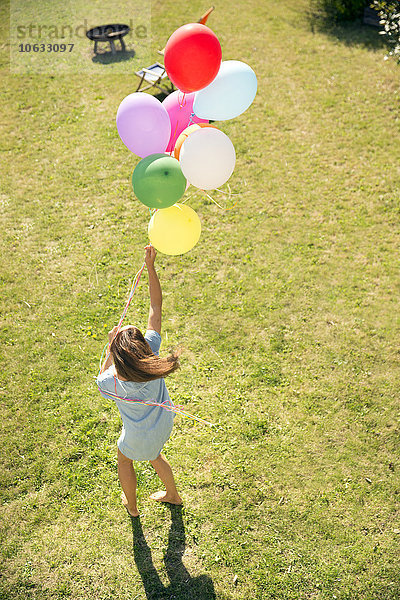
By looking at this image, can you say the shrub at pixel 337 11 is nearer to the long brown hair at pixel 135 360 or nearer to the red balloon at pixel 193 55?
the red balloon at pixel 193 55

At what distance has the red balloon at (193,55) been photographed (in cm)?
322

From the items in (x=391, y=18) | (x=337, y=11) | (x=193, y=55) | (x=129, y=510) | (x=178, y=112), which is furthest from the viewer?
(x=337, y=11)

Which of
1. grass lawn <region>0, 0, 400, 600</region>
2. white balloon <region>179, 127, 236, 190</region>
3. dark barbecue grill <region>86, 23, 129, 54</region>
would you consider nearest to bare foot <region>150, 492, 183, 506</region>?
grass lawn <region>0, 0, 400, 600</region>

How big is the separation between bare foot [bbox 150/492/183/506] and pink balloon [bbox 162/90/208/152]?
294 centimetres

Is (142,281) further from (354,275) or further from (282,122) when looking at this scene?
(282,122)

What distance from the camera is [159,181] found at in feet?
10.7

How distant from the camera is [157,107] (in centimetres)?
354

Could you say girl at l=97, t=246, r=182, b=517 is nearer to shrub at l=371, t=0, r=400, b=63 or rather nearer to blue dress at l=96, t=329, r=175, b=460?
blue dress at l=96, t=329, r=175, b=460

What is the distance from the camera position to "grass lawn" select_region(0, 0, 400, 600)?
408 centimetres

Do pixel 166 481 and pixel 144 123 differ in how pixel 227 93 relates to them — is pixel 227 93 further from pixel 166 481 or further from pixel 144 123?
pixel 166 481

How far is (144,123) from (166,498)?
10.2 feet

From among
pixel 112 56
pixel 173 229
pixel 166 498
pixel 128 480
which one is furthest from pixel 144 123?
pixel 112 56

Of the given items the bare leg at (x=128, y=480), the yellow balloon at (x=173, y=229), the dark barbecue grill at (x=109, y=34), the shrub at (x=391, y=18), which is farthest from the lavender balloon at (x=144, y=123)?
the dark barbecue grill at (x=109, y=34)

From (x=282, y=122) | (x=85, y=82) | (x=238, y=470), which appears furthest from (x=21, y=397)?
(x=85, y=82)
